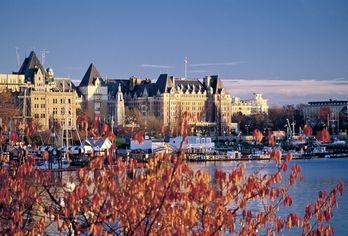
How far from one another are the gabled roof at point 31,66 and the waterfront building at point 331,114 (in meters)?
42.8

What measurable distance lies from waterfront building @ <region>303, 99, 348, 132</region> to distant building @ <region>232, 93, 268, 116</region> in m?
10.3

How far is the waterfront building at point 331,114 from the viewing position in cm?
10956

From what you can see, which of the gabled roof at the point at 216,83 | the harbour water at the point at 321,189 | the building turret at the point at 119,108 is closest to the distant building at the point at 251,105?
the gabled roof at the point at 216,83

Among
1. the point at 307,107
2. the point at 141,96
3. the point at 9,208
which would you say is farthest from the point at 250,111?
the point at 9,208

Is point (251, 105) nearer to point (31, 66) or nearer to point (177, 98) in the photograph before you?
point (177, 98)

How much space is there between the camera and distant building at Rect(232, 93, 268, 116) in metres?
147

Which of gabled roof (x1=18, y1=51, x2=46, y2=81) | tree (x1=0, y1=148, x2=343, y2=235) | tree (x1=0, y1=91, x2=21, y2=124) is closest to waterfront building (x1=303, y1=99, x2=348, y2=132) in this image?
gabled roof (x1=18, y1=51, x2=46, y2=81)

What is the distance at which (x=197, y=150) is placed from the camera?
6956cm

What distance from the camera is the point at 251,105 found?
6260 inches

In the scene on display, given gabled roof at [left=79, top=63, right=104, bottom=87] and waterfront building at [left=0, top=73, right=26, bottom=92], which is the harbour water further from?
gabled roof at [left=79, top=63, right=104, bottom=87]

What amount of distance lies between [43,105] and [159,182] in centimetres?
7207

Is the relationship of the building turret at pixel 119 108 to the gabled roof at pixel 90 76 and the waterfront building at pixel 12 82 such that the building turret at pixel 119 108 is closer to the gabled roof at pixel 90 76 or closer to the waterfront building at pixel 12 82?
the gabled roof at pixel 90 76

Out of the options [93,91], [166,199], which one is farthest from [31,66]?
[166,199]

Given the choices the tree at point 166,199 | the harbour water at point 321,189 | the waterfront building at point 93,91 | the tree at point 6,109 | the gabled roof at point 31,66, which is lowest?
the harbour water at point 321,189
